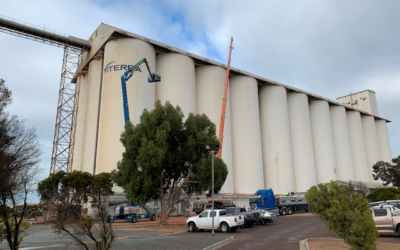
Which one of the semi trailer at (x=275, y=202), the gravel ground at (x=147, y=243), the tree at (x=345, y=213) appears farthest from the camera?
the semi trailer at (x=275, y=202)

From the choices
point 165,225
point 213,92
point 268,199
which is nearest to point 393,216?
point 165,225

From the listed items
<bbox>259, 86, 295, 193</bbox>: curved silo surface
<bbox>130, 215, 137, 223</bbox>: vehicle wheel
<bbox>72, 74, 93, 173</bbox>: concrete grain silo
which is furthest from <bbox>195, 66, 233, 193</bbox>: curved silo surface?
<bbox>130, 215, 137, 223</bbox>: vehicle wheel

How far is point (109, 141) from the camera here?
51.3 m

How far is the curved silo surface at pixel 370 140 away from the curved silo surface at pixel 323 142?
22.2 metres

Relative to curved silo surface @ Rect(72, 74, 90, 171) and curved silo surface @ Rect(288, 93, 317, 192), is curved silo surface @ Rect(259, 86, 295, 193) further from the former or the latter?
curved silo surface @ Rect(72, 74, 90, 171)

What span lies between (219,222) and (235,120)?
4391 centimetres

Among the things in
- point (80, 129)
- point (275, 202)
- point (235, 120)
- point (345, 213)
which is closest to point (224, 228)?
point (345, 213)

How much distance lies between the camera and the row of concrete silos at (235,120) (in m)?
53.8

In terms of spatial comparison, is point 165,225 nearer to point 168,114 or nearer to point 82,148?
point 168,114

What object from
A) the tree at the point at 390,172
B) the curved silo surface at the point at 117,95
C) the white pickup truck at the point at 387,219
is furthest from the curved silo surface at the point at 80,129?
the tree at the point at 390,172

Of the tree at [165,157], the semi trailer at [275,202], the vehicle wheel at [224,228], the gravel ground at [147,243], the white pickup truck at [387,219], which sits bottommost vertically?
the gravel ground at [147,243]

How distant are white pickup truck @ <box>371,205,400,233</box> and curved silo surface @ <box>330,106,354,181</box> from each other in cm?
6780

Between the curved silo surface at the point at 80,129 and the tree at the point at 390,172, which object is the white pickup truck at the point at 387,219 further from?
the curved silo surface at the point at 80,129

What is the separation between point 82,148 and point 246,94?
3485cm
